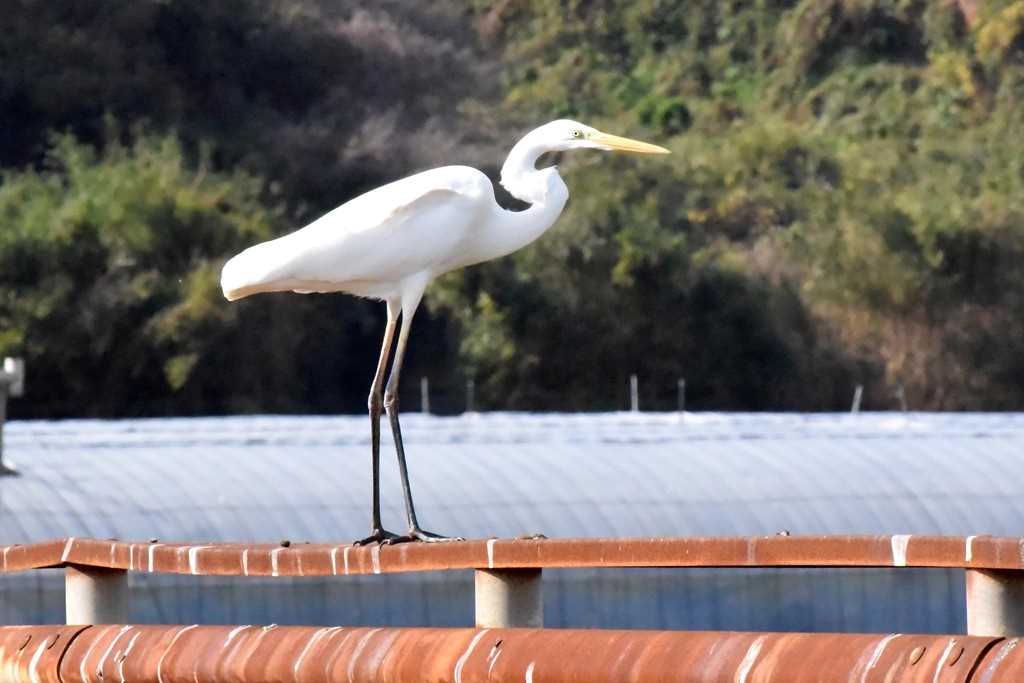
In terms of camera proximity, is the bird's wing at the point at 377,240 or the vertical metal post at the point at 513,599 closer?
the vertical metal post at the point at 513,599

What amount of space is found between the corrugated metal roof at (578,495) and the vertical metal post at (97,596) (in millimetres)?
7218

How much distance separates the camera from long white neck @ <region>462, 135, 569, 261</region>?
24.0 feet

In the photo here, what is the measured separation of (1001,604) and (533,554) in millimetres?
970

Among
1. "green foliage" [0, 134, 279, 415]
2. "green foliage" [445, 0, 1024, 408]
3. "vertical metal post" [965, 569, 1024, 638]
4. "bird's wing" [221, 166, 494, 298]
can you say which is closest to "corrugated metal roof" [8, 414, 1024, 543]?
"bird's wing" [221, 166, 494, 298]

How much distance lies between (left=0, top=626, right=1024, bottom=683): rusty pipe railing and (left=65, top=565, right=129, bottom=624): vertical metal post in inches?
5.7

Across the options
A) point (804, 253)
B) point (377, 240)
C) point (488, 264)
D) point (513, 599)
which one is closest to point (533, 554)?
point (513, 599)

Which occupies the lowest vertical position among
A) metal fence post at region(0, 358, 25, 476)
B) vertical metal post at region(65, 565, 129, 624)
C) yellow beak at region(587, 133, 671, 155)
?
metal fence post at region(0, 358, 25, 476)

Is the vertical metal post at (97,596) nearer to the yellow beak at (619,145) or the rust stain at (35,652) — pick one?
the rust stain at (35,652)

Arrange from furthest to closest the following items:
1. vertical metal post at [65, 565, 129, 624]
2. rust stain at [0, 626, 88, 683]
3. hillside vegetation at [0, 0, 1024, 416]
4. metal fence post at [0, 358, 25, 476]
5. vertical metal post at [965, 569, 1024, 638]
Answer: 1. hillside vegetation at [0, 0, 1024, 416]
2. metal fence post at [0, 358, 25, 476]
3. vertical metal post at [65, 565, 129, 624]
4. rust stain at [0, 626, 88, 683]
5. vertical metal post at [965, 569, 1024, 638]

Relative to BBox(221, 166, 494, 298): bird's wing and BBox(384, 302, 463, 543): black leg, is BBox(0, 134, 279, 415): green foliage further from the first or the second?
BBox(221, 166, 494, 298): bird's wing

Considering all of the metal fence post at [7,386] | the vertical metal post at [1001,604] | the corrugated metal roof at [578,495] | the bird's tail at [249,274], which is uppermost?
the bird's tail at [249,274]

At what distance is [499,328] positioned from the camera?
3381cm

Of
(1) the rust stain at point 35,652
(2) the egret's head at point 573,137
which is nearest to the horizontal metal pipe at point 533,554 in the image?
(1) the rust stain at point 35,652

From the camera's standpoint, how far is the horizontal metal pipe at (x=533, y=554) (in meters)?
3.71
